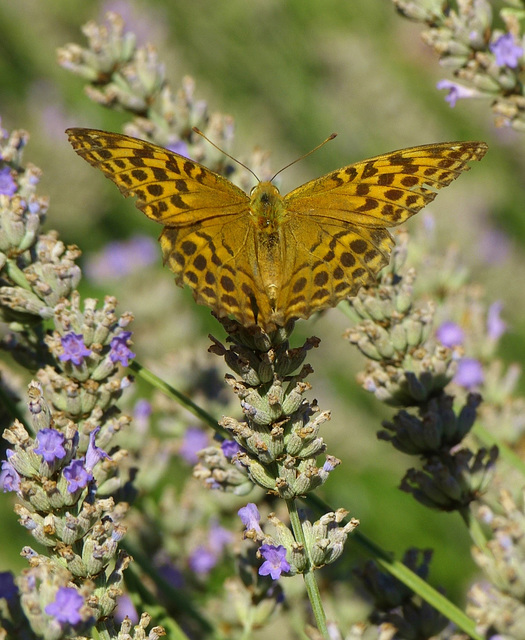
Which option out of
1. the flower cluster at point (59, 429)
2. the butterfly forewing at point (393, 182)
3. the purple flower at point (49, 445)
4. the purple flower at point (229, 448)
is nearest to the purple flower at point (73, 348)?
the flower cluster at point (59, 429)

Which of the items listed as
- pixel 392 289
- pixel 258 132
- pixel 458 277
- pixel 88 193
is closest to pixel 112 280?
pixel 88 193

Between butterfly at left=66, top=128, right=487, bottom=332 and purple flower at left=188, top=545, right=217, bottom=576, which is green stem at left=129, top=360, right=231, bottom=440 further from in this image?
purple flower at left=188, top=545, right=217, bottom=576

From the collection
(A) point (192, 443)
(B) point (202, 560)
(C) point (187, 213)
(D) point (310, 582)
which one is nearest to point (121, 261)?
(A) point (192, 443)

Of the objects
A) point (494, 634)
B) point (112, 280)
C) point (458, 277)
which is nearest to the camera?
point (494, 634)

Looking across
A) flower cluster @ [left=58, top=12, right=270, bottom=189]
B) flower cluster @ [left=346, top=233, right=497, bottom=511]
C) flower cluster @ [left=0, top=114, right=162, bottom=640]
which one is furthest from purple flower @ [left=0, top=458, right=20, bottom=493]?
flower cluster @ [left=58, top=12, right=270, bottom=189]

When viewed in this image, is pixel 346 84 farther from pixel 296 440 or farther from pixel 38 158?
pixel 296 440

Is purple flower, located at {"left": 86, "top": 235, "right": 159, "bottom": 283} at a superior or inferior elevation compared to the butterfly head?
superior
